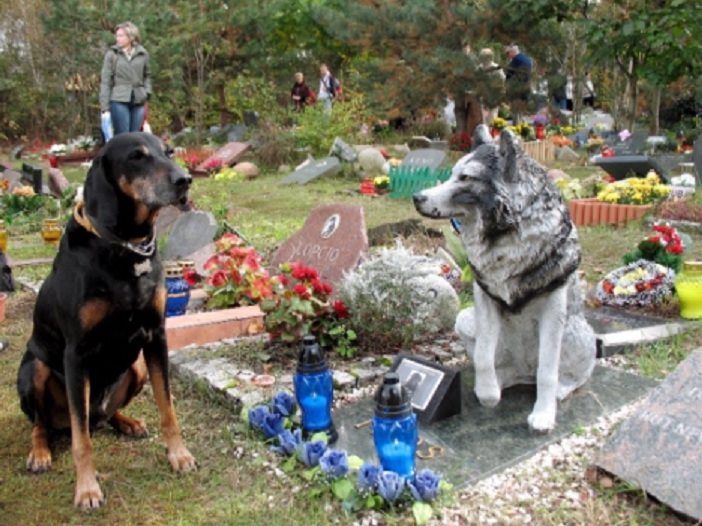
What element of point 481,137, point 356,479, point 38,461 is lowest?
point 38,461

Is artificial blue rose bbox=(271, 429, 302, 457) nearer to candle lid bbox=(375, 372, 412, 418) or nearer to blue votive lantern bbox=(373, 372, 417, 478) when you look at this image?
blue votive lantern bbox=(373, 372, 417, 478)

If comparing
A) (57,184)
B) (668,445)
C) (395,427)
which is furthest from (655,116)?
(395,427)

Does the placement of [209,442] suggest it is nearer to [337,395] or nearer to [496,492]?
[337,395]

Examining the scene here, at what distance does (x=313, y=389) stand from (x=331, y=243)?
2427 millimetres

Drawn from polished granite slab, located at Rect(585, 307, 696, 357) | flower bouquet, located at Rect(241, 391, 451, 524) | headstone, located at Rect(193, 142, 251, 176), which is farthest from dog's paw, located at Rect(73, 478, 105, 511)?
headstone, located at Rect(193, 142, 251, 176)

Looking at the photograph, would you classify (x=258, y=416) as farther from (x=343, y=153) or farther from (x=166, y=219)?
(x=343, y=153)

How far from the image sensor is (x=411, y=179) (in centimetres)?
1168

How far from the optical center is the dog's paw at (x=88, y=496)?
9.91ft

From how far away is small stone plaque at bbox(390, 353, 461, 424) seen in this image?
362cm

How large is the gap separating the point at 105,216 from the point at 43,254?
5624 mm

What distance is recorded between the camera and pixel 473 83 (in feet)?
52.3

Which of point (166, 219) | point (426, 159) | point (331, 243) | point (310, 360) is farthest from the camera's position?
point (426, 159)

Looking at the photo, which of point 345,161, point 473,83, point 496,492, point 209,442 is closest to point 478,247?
point 496,492

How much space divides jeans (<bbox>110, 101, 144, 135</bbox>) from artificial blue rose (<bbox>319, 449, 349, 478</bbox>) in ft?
27.4
